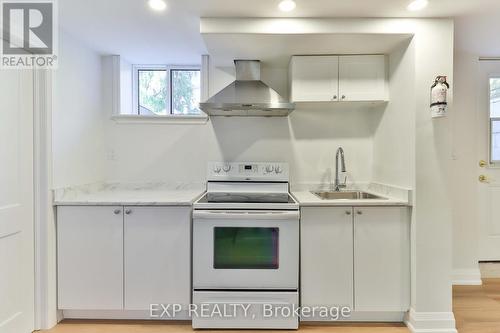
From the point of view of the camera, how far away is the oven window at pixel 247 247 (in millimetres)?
2129

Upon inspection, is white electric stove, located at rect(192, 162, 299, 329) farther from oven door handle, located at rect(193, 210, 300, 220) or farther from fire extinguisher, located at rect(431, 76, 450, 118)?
fire extinguisher, located at rect(431, 76, 450, 118)

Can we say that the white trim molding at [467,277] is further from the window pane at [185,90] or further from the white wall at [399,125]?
the window pane at [185,90]

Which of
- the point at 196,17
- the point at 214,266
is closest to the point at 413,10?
the point at 196,17

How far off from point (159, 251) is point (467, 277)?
2.81m

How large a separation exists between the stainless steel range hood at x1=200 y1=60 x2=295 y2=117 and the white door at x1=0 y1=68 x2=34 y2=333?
1.19 metres

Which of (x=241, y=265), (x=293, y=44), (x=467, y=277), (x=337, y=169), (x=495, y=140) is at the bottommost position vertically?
(x=467, y=277)

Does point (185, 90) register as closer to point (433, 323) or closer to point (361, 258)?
point (361, 258)

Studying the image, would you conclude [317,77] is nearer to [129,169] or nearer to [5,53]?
[129,169]

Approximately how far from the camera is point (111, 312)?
2.19m

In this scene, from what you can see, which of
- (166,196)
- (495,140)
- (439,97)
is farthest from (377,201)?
(495,140)

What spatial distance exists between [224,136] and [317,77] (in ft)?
3.25

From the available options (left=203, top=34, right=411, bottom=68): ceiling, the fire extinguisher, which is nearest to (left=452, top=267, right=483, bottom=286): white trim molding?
the fire extinguisher

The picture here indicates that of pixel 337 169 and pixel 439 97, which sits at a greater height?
pixel 439 97

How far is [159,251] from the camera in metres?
2.14
